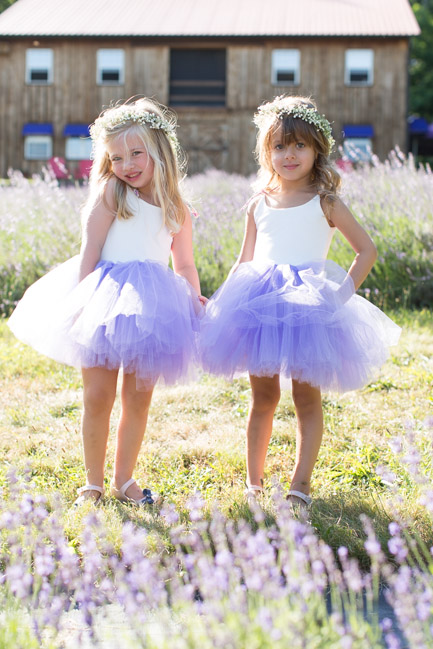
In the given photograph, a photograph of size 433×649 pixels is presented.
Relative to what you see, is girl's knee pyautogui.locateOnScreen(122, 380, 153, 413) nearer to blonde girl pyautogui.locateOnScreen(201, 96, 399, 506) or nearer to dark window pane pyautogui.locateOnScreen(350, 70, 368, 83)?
blonde girl pyautogui.locateOnScreen(201, 96, 399, 506)

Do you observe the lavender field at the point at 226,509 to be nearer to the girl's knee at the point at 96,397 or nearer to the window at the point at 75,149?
the girl's knee at the point at 96,397

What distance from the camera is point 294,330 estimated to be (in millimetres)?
2957

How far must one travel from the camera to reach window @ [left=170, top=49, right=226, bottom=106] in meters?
23.3

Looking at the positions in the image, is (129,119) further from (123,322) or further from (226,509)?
(226,509)

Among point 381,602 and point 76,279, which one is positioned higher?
point 76,279

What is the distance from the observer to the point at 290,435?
13.3ft

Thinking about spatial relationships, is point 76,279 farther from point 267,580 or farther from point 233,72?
point 233,72

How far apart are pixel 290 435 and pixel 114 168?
1765mm

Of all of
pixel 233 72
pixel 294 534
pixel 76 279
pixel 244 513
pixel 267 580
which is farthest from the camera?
pixel 233 72

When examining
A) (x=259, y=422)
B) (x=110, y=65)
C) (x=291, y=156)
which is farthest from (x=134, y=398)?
(x=110, y=65)

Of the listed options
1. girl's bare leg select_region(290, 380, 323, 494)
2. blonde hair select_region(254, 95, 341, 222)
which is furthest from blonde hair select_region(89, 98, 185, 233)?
girl's bare leg select_region(290, 380, 323, 494)

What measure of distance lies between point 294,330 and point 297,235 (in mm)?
543

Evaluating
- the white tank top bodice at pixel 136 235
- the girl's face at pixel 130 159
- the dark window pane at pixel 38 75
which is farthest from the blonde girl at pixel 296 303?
the dark window pane at pixel 38 75
